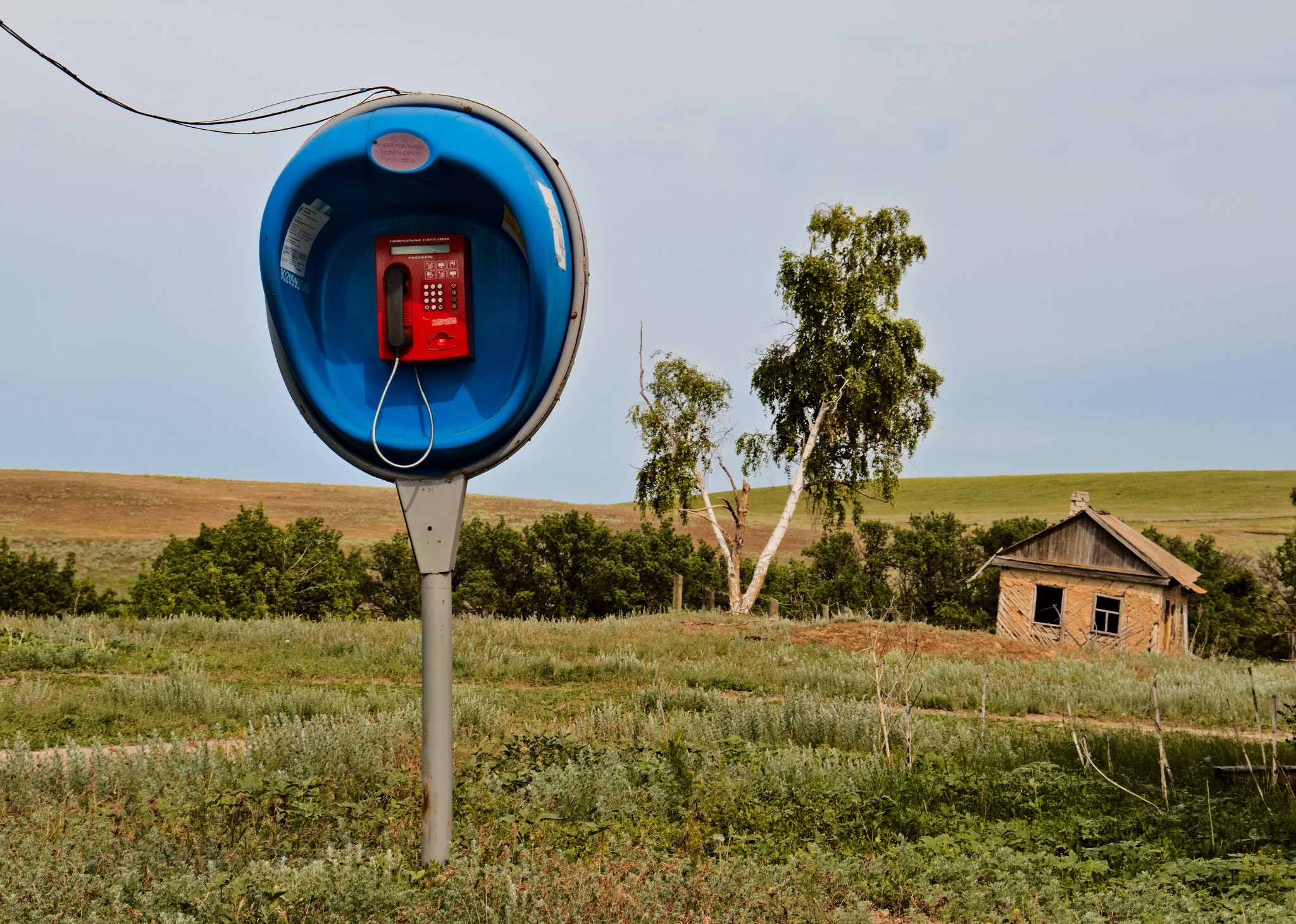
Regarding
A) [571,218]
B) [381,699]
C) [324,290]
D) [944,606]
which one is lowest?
→ [944,606]

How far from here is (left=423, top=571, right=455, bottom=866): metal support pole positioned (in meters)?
3.58

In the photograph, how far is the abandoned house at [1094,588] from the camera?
2756 cm

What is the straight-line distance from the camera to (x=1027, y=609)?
30203mm

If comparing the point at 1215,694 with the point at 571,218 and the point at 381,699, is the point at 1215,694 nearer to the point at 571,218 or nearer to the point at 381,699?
the point at 381,699

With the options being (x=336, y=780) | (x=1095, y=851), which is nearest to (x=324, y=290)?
(x=336, y=780)

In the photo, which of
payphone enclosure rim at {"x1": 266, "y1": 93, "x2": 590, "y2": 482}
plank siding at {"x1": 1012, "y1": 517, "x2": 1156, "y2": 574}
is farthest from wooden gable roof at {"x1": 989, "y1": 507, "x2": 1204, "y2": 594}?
payphone enclosure rim at {"x1": 266, "y1": 93, "x2": 590, "y2": 482}

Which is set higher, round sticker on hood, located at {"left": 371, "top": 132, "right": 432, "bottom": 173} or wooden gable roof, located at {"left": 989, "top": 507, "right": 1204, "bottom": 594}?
round sticker on hood, located at {"left": 371, "top": 132, "right": 432, "bottom": 173}

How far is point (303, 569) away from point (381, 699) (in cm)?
1722

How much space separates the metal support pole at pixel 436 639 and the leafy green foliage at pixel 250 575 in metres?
18.3

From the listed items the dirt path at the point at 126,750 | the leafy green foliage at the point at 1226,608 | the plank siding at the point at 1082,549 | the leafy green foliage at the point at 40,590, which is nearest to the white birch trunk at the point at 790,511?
the plank siding at the point at 1082,549

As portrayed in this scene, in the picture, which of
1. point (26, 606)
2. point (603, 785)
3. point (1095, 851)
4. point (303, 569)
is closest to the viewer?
point (1095, 851)

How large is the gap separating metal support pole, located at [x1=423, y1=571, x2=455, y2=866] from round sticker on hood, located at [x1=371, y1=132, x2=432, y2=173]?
1622 millimetres

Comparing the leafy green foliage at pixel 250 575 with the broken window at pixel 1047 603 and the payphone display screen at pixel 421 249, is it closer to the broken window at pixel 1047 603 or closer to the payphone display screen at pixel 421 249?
the payphone display screen at pixel 421 249

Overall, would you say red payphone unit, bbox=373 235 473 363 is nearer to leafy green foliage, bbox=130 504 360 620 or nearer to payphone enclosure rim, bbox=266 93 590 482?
payphone enclosure rim, bbox=266 93 590 482
